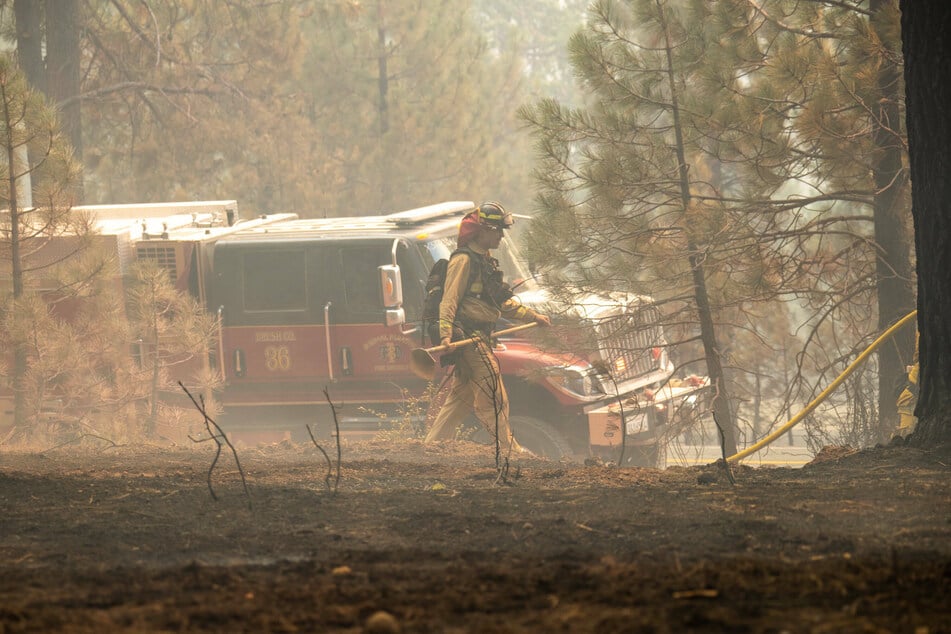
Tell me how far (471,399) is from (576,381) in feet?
3.60

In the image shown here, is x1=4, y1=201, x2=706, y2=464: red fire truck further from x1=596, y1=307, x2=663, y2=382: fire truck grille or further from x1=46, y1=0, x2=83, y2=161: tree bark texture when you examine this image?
x1=46, y1=0, x2=83, y2=161: tree bark texture

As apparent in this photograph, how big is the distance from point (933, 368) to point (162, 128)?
59.9 ft

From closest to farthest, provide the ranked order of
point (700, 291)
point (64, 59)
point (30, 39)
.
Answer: point (700, 291), point (30, 39), point (64, 59)

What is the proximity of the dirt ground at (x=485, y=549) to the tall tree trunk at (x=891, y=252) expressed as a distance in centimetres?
389

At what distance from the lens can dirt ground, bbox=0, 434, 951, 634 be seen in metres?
3.05

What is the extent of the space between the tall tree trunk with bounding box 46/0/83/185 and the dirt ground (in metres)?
13.6

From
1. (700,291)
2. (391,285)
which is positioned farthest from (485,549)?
(700,291)

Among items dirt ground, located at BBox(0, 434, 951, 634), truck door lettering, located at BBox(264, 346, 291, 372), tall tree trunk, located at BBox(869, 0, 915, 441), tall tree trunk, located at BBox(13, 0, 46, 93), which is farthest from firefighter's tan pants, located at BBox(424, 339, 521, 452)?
tall tree trunk, located at BBox(13, 0, 46, 93)

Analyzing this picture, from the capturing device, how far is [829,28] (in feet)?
31.9

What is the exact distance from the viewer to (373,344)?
10844mm

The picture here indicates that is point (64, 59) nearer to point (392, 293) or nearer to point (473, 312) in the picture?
point (392, 293)

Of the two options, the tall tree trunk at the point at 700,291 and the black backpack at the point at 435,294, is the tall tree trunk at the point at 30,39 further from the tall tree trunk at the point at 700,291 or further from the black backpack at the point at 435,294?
the tall tree trunk at the point at 700,291

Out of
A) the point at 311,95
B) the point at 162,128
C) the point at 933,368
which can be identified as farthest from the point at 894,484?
the point at 311,95

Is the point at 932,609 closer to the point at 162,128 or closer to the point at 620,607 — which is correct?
the point at 620,607
